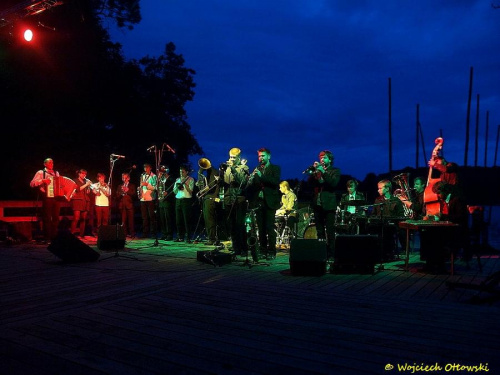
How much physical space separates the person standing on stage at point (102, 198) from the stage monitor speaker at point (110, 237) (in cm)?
330

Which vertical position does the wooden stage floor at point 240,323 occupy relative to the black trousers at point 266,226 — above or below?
below

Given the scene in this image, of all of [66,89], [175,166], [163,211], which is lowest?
[163,211]

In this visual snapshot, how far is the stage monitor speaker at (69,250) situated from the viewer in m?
7.89

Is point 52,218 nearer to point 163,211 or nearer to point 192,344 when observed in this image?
point 163,211

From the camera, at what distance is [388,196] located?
930 centimetres

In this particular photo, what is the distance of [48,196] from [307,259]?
8090 mm

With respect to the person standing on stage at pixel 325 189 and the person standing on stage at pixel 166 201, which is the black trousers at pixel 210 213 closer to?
the person standing on stage at pixel 166 201

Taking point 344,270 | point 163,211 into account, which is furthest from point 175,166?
point 344,270

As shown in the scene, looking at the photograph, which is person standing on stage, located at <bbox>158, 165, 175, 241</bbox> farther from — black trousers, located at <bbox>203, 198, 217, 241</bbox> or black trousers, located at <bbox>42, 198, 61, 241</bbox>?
black trousers, located at <bbox>42, 198, 61, 241</bbox>

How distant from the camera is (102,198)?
43.4ft

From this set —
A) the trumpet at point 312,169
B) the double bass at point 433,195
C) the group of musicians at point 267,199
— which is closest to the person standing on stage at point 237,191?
the group of musicians at point 267,199

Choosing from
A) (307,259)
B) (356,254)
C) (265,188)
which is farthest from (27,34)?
(356,254)

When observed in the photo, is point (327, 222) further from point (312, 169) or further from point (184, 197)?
point (184, 197)

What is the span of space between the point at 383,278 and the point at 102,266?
4.60 meters
